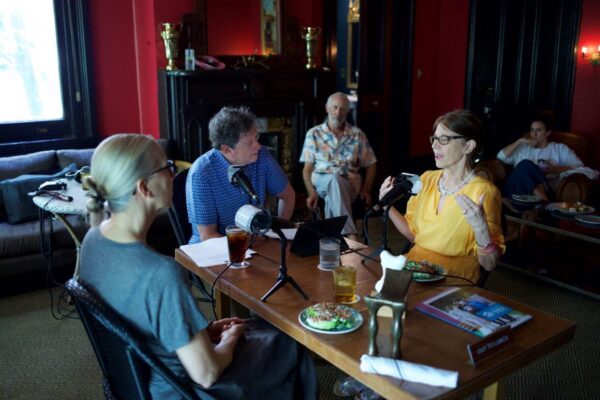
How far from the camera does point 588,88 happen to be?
5.61m

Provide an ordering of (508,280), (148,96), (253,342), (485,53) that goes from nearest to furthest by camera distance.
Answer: (253,342), (508,280), (148,96), (485,53)

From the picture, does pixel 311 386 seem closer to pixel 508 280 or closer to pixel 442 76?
pixel 508 280

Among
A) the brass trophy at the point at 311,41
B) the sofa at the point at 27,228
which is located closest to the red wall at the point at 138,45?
the brass trophy at the point at 311,41

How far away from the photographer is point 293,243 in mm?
2178

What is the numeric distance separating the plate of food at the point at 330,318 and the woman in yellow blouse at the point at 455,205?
0.65 meters

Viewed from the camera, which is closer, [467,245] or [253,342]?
[253,342]

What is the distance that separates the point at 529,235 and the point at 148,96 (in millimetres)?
3147

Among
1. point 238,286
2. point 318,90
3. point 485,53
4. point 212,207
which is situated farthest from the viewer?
point 485,53

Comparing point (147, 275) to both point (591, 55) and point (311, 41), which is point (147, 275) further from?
point (591, 55)

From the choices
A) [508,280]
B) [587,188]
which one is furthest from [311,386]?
[587,188]

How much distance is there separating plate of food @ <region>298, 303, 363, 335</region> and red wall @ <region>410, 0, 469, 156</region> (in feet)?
17.2

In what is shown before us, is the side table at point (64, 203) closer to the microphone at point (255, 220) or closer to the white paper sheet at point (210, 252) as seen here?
the white paper sheet at point (210, 252)

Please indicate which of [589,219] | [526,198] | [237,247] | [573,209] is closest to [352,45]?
[526,198]

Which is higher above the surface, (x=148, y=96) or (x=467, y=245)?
(x=148, y=96)
